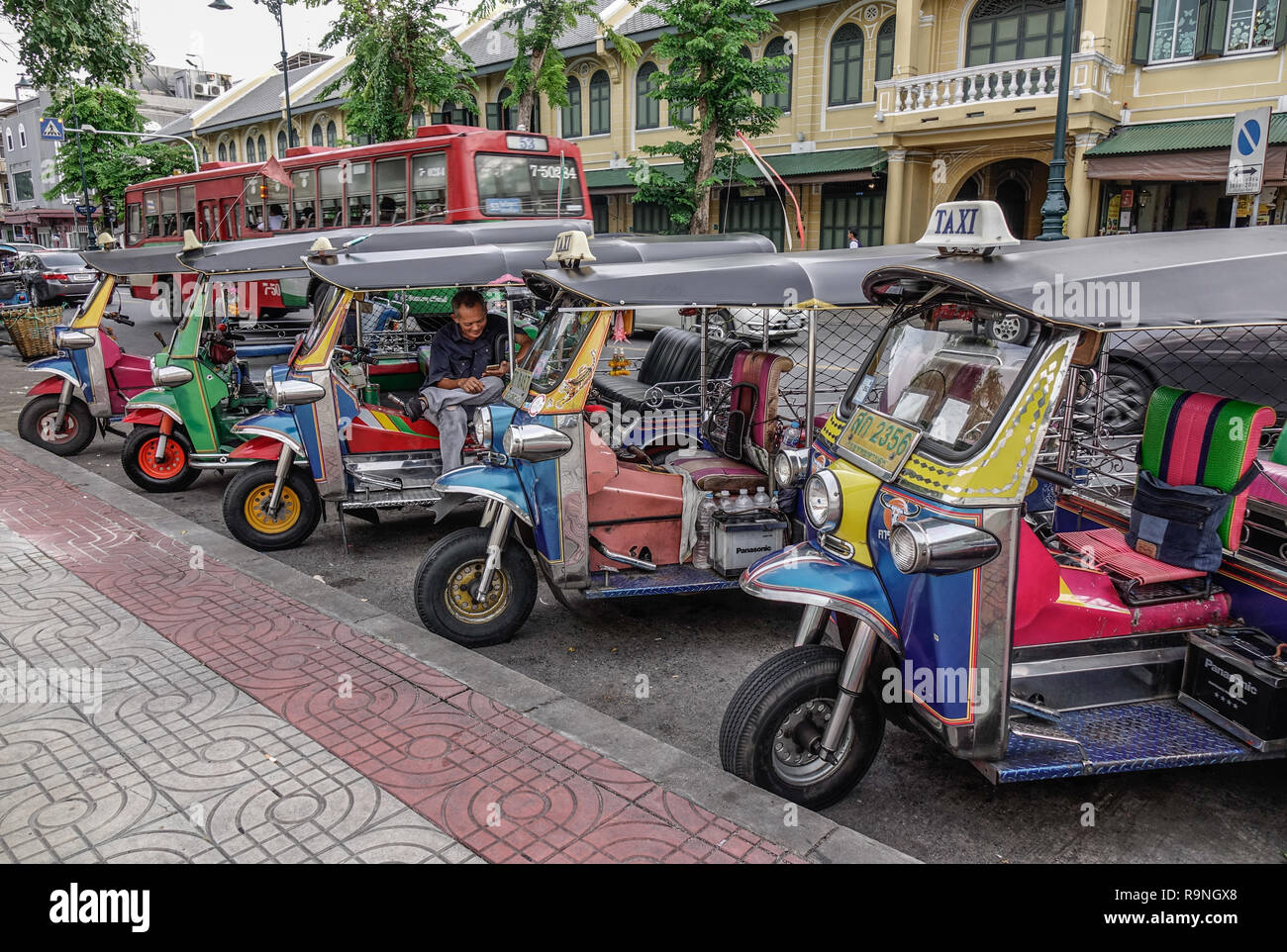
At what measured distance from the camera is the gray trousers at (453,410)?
7082 mm

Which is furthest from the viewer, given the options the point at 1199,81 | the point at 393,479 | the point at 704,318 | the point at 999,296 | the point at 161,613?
the point at 1199,81

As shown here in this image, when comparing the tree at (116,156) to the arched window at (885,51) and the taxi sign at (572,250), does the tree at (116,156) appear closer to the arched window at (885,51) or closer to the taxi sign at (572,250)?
the arched window at (885,51)

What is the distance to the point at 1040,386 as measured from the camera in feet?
11.3

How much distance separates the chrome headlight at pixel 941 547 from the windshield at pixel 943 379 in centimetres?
35

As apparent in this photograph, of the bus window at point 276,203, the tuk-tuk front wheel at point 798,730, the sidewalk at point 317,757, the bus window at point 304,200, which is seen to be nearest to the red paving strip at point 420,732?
the sidewalk at point 317,757

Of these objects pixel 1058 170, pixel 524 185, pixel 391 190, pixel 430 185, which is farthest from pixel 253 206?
pixel 1058 170

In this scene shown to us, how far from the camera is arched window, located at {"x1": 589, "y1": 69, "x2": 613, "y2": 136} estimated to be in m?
30.4

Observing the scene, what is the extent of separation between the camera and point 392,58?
20234 millimetres

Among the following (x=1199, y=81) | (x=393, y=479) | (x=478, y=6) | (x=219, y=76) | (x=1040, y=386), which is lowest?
(x=393, y=479)

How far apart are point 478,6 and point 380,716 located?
812 inches

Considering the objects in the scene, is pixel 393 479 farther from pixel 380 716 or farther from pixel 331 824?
pixel 331 824

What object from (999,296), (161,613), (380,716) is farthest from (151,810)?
(999,296)

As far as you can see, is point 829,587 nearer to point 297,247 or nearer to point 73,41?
point 297,247

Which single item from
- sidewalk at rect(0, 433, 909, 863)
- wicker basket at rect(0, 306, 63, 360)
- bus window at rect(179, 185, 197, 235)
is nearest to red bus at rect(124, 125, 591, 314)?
wicker basket at rect(0, 306, 63, 360)
